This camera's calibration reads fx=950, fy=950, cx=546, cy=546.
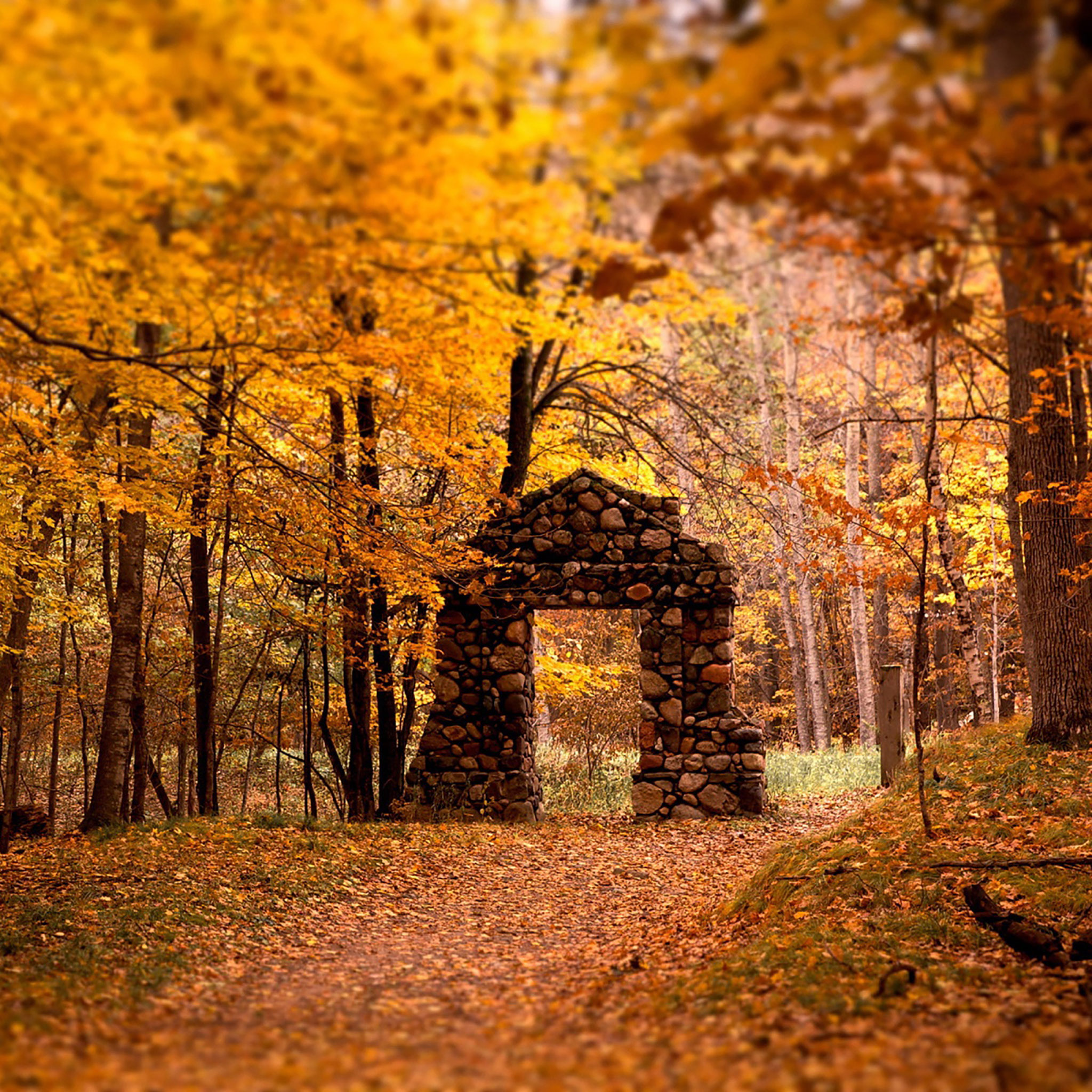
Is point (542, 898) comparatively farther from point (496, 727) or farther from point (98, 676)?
point (98, 676)

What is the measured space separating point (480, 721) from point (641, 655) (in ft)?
6.66

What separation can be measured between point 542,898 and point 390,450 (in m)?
5.95

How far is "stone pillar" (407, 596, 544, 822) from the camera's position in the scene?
35.4 feet

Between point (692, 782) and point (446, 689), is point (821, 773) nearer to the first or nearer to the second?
point (692, 782)

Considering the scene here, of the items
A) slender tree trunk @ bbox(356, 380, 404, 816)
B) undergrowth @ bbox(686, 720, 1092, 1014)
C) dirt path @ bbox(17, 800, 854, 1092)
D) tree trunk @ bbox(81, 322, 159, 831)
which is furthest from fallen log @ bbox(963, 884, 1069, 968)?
tree trunk @ bbox(81, 322, 159, 831)

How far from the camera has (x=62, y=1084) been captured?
296 centimetres

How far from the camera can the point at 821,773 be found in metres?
14.1

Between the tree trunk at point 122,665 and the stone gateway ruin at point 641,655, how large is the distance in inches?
124

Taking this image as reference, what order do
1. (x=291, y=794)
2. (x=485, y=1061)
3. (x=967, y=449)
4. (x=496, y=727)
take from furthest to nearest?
(x=291, y=794) → (x=967, y=449) → (x=496, y=727) → (x=485, y=1061)

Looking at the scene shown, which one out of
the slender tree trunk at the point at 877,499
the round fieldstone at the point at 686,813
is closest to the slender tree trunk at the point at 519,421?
the round fieldstone at the point at 686,813

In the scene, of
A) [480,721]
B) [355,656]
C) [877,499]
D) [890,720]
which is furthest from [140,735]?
[877,499]

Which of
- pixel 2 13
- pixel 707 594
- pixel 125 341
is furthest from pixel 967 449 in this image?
pixel 2 13

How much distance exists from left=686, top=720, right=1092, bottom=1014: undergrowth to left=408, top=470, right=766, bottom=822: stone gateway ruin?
2.75 m

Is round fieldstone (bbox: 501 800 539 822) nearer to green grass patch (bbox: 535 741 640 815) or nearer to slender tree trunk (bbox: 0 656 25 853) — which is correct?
green grass patch (bbox: 535 741 640 815)
